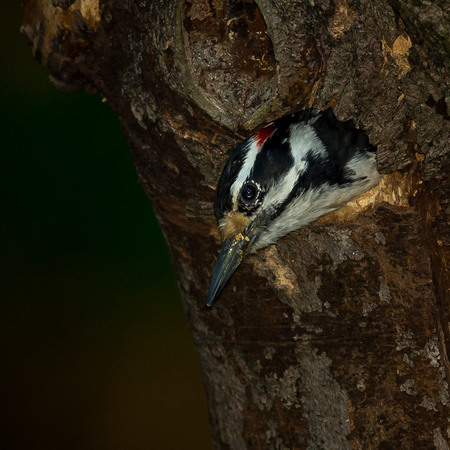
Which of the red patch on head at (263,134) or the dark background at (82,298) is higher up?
the red patch on head at (263,134)

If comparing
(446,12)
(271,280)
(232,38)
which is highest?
(446,12)

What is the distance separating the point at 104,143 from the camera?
13.7 feet

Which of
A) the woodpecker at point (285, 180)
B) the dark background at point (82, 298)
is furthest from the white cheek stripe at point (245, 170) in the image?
the dark background at point (82, 298)

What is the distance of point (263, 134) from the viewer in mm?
1903

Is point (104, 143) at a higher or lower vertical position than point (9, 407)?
higher

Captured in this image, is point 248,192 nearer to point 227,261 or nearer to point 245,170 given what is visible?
point 245,170

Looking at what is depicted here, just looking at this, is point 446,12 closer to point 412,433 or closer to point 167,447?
point 412,433

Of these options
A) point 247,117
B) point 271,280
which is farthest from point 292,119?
point 271,280

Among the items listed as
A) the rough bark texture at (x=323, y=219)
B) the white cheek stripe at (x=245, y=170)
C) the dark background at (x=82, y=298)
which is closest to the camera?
the rough bark texture at (x=323, y=219)

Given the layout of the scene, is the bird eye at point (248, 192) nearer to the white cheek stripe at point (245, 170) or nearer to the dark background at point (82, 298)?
the white cheek stripe at point (245, 170)

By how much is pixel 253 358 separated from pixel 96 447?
3.06 m

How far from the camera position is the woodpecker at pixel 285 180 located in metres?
1.88

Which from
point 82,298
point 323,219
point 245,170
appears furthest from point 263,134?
point 82,298

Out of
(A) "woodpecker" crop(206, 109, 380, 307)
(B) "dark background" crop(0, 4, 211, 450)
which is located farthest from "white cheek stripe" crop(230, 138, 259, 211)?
(B) "dark background" crop(0, 4, 211, 450)
